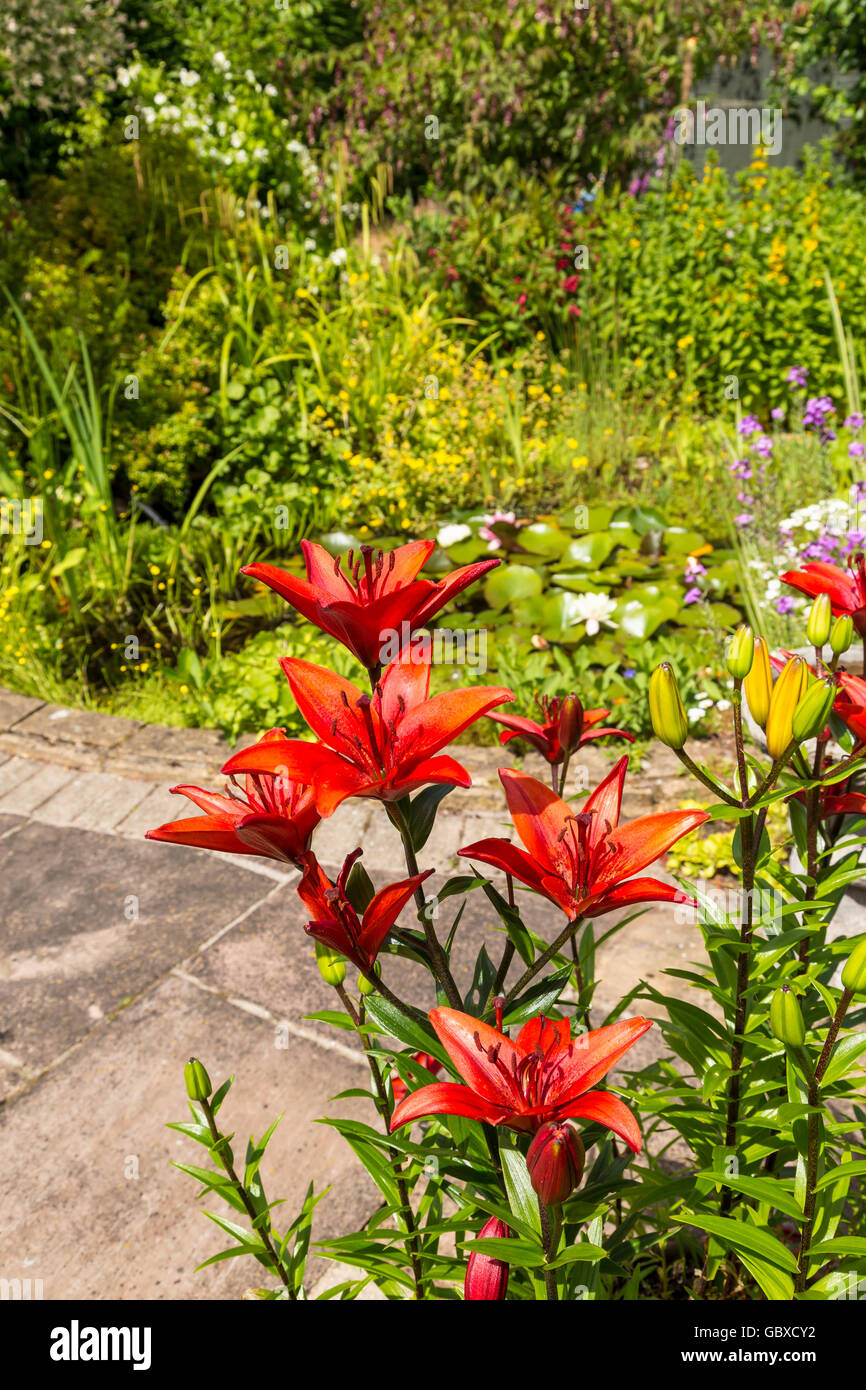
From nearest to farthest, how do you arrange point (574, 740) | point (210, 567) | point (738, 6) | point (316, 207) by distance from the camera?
1. point (574, 740)
2. point (210, 567)
3. point (316, 207)
4. point (738, 6)

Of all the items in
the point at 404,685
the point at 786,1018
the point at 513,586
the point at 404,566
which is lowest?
the point at 513,586

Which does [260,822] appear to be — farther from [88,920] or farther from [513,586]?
[513,586]

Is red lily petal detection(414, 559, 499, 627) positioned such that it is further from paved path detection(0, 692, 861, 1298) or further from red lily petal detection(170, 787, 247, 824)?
paved path detection(0, 692, 861, 1298)

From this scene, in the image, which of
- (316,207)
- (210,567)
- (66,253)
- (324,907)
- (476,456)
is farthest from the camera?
(316,207)

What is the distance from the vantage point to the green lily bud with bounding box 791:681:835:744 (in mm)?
823

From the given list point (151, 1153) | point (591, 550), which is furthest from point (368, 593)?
point (591, 550)

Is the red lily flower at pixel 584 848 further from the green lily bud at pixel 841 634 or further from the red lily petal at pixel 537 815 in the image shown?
the green lily bud at pixel 841 634

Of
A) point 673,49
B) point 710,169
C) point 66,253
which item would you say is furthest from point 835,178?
point 66,253

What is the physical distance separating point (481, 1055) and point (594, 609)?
3058mm

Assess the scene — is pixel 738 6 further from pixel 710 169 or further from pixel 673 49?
Result: pixel 710 169

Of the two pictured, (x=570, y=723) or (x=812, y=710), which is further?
(x=570, y=723)

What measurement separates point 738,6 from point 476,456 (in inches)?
249

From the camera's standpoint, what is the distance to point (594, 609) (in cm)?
376

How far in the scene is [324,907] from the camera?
0.84 meters
